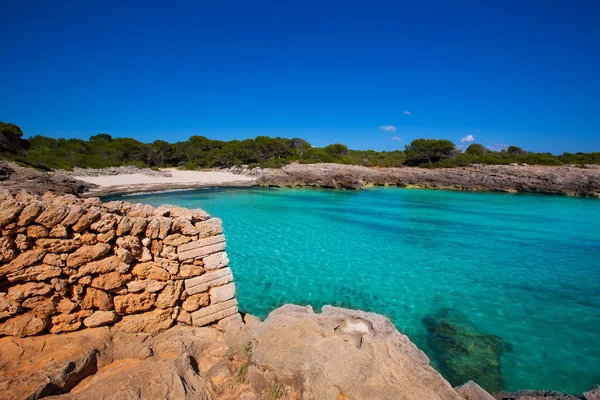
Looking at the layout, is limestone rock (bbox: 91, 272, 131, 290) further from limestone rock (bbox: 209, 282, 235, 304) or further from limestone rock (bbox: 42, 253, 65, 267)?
limestone rock (bbox: 209, 282, 235, 304)

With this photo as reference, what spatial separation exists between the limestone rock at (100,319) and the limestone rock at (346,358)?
5.62 feet

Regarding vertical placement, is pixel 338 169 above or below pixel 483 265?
above

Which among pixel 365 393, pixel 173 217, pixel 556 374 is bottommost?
pixel 556 374

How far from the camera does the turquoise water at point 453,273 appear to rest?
198 inches

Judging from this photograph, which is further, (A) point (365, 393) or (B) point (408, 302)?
(B) point (408, 302)

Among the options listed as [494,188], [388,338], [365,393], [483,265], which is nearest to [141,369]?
[365,393]

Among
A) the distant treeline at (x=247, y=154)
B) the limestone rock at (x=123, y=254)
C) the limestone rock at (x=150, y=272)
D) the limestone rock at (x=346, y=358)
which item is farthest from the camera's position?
the distant treeline at (x=247, y=154)

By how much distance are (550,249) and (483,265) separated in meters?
3.83

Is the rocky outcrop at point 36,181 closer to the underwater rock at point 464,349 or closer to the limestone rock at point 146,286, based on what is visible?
the limestone rock at point 146,286

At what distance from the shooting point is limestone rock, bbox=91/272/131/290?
3.24 metres

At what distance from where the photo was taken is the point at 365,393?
8.63 ft

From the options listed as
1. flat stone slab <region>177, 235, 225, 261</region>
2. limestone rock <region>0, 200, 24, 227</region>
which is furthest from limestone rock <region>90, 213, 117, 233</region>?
flat stone slab <region>177, 235, 225, 261</region>

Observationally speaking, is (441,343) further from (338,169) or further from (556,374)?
(338,169)

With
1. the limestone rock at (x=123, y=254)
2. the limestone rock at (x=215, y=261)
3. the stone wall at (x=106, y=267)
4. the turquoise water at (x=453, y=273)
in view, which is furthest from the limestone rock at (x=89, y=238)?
the turquoise water at (x=453, y=273)
